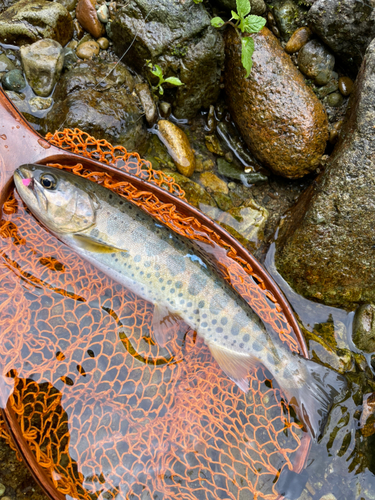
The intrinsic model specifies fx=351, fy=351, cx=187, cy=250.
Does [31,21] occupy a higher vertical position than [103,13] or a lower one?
lower

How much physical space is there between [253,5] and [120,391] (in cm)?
381

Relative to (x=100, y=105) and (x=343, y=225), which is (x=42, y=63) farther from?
(x=343, y=225)

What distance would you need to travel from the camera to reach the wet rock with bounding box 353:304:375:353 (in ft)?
10.8

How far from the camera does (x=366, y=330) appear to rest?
130 inches

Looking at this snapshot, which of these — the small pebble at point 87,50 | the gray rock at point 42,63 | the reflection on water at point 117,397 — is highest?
the small pebble at point 87,50

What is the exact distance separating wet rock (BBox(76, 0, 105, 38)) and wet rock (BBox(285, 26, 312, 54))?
6.49ft

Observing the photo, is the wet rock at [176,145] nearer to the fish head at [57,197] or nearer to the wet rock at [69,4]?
the fish head at [57,197]

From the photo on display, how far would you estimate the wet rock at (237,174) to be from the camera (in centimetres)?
381

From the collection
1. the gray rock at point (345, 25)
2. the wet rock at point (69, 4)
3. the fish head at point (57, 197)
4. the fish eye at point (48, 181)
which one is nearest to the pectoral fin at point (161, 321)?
the fish head at point (57, 197)

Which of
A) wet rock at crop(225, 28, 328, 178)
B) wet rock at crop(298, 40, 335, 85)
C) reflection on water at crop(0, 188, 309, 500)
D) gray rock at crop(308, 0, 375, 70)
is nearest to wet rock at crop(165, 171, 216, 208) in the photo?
wet rock at crop(225, 28, 328, 178)

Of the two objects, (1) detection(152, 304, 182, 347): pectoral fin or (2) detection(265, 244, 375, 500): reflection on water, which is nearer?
(1) detection(152, 304, 182, 347): pectoral fin

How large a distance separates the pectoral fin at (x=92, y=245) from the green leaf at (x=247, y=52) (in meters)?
2.11

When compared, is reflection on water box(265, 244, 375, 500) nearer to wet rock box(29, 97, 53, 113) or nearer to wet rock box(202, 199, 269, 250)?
wet rock box(202, 199, 269, 250)

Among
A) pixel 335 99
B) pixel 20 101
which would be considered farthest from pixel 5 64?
pixel 335 99
